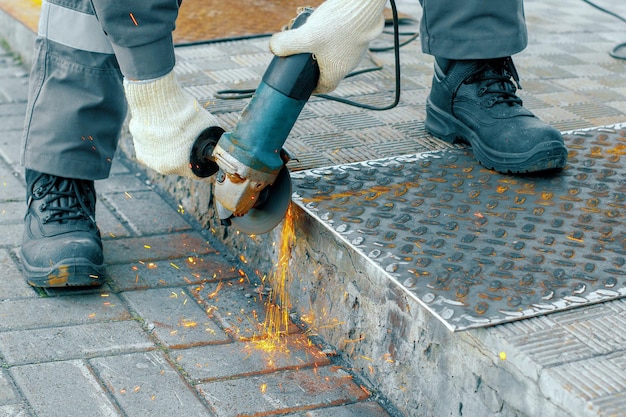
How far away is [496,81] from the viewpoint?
2.54 metres

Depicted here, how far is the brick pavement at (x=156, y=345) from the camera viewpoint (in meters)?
1.86

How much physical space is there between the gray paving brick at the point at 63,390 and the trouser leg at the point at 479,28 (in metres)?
1.42

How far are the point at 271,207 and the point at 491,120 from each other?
2.40 feet

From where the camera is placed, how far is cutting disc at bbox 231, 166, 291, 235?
2154 millimetres

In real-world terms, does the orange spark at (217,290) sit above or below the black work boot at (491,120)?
below

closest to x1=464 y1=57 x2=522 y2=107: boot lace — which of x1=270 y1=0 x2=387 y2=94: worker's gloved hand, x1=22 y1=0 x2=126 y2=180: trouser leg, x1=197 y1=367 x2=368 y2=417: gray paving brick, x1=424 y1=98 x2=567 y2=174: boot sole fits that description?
x1=424 y1=98 x2=567 y2=174: boot sole

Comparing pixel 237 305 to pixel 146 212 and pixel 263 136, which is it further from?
pixel 146 212

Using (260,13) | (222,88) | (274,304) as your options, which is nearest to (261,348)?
(274,304)

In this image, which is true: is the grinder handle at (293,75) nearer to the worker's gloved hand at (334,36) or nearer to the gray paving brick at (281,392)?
the worker's gloved hand at (334,36)

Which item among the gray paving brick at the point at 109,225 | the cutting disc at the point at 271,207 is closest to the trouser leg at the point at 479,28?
the cutting disc at the point at 271,207

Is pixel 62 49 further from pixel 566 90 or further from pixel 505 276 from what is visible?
pixel 566 90

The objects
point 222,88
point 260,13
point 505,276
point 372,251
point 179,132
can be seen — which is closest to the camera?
point 505,276

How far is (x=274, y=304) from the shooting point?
237cm

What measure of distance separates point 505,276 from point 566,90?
1.59 m
